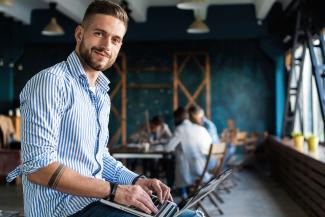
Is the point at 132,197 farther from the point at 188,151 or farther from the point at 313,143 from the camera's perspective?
the point at 188,151

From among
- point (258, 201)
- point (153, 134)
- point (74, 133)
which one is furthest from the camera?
point (153, 134)

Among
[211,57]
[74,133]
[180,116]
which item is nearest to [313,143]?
[180,116]

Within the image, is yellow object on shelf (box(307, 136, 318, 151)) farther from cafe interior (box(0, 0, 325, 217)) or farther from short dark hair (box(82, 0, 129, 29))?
short dark hair (box(82, 0, 129, 29))

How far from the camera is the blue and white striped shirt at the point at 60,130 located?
179 cm

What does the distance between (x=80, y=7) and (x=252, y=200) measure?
6.41m

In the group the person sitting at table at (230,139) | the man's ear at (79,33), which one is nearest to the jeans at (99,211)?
the man's ear at (79,33)

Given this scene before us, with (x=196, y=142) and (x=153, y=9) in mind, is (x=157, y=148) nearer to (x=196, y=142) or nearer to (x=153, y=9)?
(x=196, y=142)

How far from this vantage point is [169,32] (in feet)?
43.0

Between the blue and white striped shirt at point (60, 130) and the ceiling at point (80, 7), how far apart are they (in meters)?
9.19

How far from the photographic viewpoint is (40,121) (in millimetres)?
1794

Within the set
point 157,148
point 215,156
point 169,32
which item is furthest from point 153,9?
point 215,156

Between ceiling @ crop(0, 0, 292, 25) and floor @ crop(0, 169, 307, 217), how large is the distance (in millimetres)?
3904

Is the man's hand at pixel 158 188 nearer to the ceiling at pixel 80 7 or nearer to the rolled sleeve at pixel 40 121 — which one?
the rolled sleeve at pixel 40 121

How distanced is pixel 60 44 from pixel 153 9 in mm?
2604
